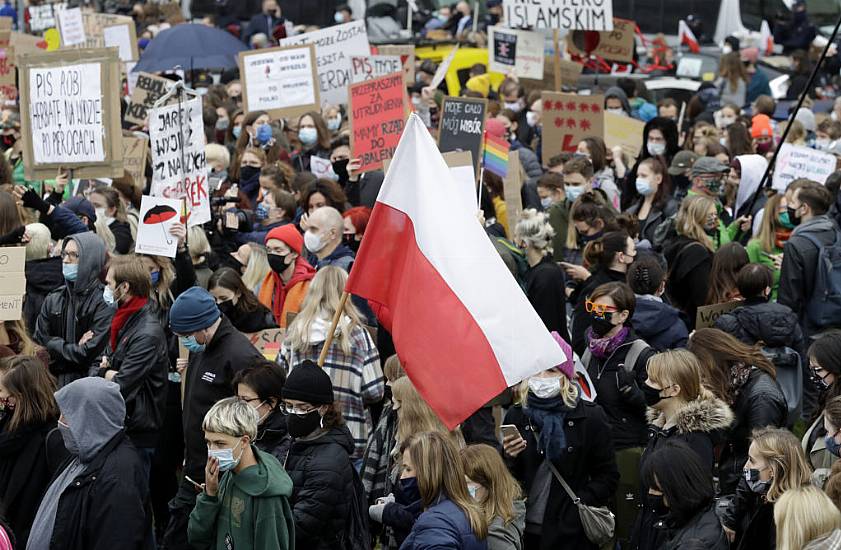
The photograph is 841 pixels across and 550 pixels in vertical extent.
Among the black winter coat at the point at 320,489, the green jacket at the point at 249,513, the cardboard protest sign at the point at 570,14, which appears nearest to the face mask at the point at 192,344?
the black winter coat at the point at 320,489

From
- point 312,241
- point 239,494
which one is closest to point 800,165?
point 312,241

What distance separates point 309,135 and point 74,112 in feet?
12.1

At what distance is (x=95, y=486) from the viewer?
5.65 metres

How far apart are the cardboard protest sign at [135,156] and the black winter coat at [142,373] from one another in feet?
15.5

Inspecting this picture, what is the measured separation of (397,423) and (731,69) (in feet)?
47.5

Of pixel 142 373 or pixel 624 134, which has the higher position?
pixel 624 134

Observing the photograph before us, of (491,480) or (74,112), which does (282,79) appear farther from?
(491,480)

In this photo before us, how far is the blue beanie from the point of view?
692 cm

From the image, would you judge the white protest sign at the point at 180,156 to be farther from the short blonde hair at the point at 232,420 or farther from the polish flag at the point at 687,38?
the polish flag at the point at 687,38

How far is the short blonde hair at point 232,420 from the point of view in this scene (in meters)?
5.43

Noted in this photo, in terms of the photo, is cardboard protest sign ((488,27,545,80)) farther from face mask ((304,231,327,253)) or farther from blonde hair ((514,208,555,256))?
face mask ((304,231,327,253))

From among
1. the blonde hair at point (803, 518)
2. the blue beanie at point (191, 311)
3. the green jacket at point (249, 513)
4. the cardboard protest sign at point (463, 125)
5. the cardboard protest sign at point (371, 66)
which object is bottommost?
the green jacket at point (249, 513)

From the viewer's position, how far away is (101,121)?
→ 33.1 feet

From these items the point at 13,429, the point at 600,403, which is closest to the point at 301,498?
the point at 13,429
